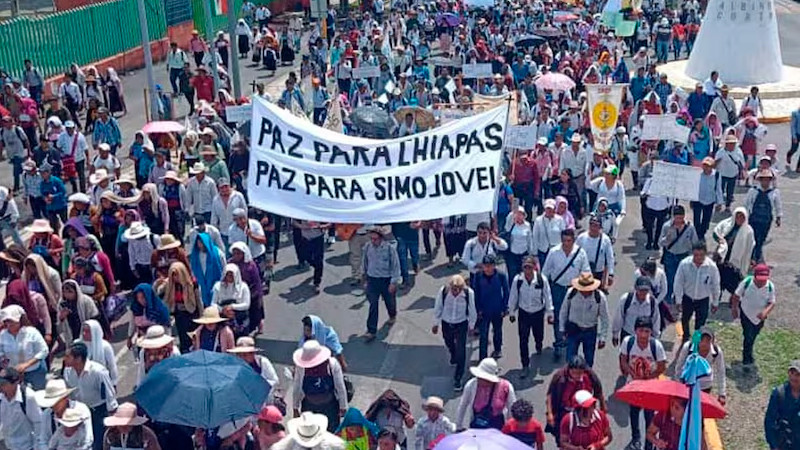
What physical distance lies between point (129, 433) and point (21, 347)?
2186 millimetres

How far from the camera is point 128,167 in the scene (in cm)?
2027

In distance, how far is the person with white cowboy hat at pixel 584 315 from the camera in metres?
10.4

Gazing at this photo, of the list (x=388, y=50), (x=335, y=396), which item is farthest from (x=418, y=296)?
(x=388, y=50)

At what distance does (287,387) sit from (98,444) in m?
2.48

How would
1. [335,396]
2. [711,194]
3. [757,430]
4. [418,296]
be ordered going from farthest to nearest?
[711,194]
[418,296]
[757,430]
[335,396]

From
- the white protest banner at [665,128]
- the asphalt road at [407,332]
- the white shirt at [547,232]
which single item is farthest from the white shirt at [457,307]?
the white protest banner at [665,128]

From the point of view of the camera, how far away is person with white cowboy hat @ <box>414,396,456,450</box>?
8.05 meters

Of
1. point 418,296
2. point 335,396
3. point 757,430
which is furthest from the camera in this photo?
point 418,296

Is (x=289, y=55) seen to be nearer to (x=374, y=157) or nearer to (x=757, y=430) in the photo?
(x=374, y=157)

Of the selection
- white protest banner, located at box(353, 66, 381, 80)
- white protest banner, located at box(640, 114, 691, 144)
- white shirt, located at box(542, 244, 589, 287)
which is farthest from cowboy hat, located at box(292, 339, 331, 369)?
white protest banner, located at box(353, 66, 381, 80)

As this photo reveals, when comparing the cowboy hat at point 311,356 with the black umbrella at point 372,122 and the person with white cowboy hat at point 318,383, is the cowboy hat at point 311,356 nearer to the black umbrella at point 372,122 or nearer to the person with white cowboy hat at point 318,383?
the person with white cowboy hat at point 318,383

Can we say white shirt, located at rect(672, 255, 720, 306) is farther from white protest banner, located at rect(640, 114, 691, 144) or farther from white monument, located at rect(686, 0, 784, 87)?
white monument, located at rect(686, 0, 784, 87)

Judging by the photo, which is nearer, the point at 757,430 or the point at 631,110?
the point at 757,430

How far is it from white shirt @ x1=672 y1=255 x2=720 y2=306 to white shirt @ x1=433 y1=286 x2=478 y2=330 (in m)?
2.30
